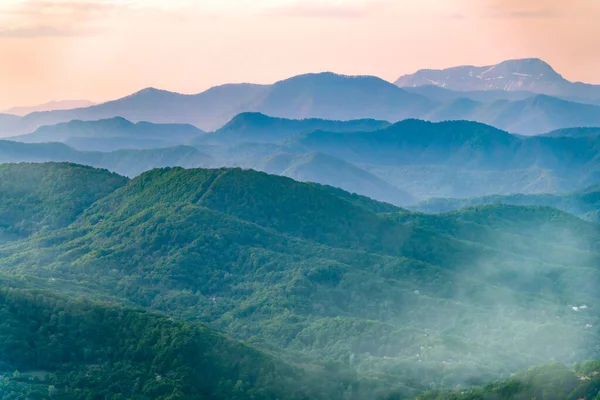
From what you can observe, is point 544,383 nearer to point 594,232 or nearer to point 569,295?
point 569,295

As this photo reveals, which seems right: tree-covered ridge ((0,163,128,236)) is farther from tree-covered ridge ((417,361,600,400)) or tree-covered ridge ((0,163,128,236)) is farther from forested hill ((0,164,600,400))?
tree-covered ridge ((417,361,600,400))

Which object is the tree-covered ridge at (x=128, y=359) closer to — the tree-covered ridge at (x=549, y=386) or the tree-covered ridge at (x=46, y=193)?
the tree-covered ridge at (x=549, y=386)

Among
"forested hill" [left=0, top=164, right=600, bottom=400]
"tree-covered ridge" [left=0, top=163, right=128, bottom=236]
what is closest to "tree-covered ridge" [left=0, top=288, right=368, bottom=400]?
"forested hill" [left=0, top=164, right=600, bottom=400]

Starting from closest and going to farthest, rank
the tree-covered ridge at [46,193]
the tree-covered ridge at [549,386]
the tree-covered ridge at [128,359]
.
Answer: the tree-covered ridge at [549,386]
the tree-covered ridge at [128,359]
the tree-covered ridge at [46,193]

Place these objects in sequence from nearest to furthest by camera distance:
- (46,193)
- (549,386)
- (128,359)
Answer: (549,386) < (128,359) < (46,193)

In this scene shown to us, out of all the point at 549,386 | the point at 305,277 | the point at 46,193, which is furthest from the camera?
the point at 46,193

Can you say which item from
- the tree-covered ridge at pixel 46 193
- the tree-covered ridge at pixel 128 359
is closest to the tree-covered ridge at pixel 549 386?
the tree-covered ridge at pixel 128 359

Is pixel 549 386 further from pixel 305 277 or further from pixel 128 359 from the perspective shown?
pixel 305 277

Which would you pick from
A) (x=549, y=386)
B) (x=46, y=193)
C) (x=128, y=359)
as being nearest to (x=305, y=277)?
(x=128, y=359)

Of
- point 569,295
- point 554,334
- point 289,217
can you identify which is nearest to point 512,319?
point 554,334
